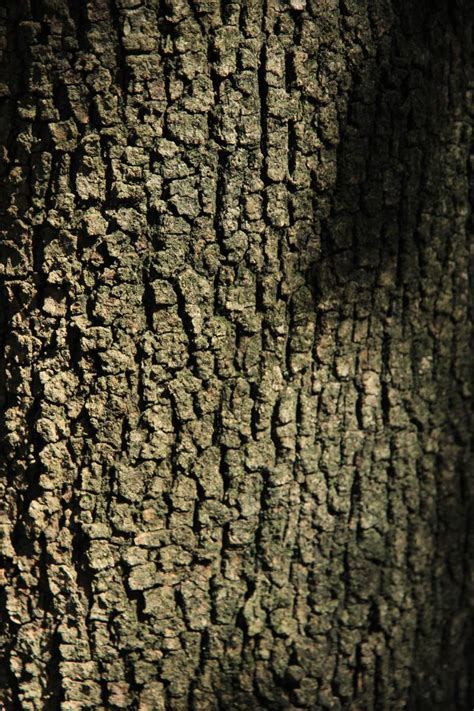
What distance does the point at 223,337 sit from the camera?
165cm

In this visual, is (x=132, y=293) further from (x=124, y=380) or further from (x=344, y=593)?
(x=344, y=593)

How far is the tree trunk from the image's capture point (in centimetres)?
154

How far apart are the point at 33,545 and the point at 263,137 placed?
1.03 metres

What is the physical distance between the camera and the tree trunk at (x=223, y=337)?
60.5 inches

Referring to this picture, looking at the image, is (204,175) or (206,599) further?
(206,599)

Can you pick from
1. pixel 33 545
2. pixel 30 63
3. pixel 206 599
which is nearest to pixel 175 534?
pixel 206 599

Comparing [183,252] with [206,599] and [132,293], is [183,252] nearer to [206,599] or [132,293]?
[132,293]

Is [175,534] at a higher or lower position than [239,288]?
lower

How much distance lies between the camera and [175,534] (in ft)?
5.63

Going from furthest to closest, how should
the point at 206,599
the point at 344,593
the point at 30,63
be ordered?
the point at 344,593 → the point at 206,599 → the point at 30,63

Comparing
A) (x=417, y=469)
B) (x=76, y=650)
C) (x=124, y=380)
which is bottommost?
(x=76, y=650)

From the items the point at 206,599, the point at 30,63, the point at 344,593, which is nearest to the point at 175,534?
the point at 206,599

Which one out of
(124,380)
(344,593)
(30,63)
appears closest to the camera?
(30,63)

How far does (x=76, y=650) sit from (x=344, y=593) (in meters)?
0.65
